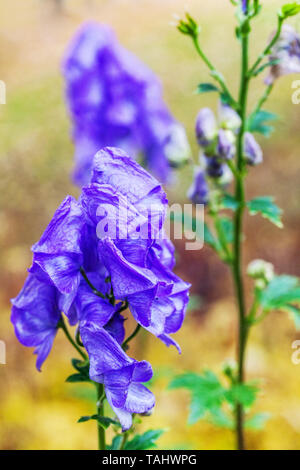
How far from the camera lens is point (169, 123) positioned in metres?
1.65

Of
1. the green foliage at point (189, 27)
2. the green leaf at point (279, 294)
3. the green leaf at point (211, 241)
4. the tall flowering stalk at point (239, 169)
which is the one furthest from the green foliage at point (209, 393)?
the green foliage at point (189, 27)

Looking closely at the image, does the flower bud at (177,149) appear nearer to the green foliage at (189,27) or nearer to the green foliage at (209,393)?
the green foliage at (189,27)

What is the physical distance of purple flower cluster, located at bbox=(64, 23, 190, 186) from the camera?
1.54 metres

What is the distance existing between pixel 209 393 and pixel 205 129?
1.61 feet

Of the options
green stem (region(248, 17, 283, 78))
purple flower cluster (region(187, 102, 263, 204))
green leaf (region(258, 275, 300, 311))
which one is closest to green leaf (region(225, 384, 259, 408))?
green leaf (region(258, 275, 300, 311))

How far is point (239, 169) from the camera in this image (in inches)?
39.4

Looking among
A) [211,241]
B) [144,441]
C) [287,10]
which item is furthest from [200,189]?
[144,441]

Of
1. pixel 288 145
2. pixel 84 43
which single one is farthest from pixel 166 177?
pixel 288 145

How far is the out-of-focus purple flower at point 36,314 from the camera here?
653 millimetres

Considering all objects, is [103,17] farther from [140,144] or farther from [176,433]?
[176,433]

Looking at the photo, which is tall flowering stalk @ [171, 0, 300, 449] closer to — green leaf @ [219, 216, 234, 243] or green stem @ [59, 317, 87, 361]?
green leaf @ [219, 216, 234, 243]

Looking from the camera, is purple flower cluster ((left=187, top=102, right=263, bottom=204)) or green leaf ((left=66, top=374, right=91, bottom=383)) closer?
green leaf ((left=66, top=374, right=91, bottom=383))

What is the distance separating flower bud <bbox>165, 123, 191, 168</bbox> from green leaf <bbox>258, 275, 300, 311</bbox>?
12.3 inches
